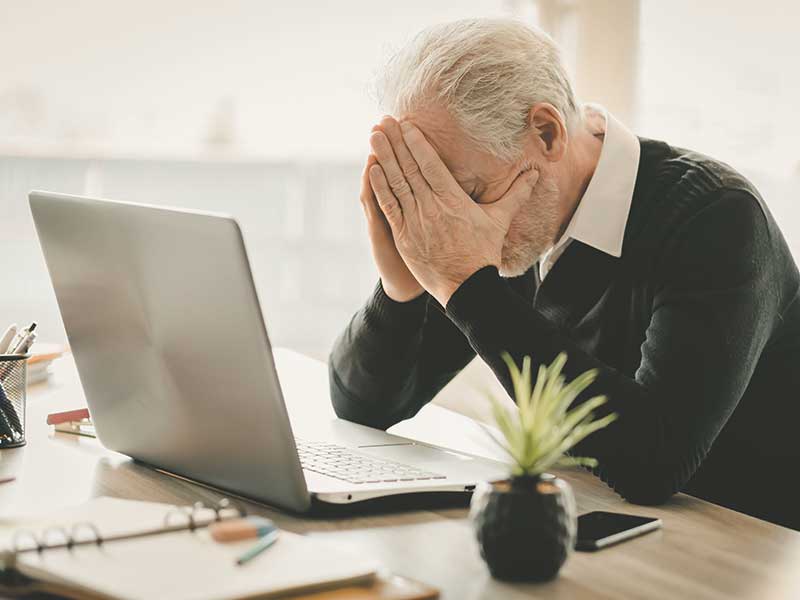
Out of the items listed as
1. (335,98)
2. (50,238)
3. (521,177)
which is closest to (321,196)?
(335,98)

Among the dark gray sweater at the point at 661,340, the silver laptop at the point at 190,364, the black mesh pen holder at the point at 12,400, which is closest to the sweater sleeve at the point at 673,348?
the dark gray sweater at the point at 661,340

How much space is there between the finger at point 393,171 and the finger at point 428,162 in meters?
0.03

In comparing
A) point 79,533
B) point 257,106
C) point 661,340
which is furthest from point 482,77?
point 257,106

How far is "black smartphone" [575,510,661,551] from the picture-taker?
Answer: 0.89m

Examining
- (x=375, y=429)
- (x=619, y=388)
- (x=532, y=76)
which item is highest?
(x=532, y=76)

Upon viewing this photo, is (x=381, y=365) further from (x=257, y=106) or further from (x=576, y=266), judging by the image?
(x=257, y=106)

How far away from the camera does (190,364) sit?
99cm

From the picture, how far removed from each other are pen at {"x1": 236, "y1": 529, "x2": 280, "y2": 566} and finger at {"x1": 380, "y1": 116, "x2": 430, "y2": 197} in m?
0.62

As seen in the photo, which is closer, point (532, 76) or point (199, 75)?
point (532, 76)

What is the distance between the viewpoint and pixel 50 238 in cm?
115

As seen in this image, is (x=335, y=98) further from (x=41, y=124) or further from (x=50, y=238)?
(x=50, y=238)

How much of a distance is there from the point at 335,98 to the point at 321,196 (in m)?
0.36

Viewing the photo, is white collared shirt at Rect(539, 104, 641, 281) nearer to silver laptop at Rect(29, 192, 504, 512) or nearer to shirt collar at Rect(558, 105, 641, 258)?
shirt collar at Rect(558, 105, 641, 258)

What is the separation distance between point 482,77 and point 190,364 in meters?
0.58
